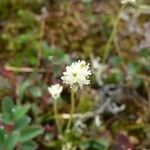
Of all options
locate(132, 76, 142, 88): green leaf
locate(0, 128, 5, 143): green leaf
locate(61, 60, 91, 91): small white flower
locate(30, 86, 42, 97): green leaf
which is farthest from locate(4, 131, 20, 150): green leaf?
locate(132, 76, 142, 88): green leaf

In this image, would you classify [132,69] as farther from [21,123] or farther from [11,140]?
[11,140]

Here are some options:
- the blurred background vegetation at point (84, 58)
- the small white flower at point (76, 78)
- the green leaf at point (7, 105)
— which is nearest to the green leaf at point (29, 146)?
the blurred background vegetation at point (84, 58)

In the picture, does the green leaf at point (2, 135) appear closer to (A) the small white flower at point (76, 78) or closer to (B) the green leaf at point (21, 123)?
(B) the green leaf at point (21, 123)

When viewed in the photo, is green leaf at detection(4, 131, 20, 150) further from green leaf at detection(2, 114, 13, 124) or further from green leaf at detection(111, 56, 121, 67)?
green leaf at detection(111, 56, 121, 67)

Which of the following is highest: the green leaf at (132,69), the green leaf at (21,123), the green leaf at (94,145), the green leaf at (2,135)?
the green leaf at (2,135)

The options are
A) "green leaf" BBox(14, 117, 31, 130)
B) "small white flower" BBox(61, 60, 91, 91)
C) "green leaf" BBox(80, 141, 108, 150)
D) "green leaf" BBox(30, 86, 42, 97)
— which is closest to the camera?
"small white flower" BBox(61, 60, 91, 91)

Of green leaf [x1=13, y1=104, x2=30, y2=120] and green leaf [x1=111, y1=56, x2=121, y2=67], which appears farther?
green leaf [x1=111, y1=56, x2=121, y2=67]

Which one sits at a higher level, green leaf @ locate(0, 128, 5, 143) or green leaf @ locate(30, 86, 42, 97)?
green leaf @ locate(0, 128, 5, 143)

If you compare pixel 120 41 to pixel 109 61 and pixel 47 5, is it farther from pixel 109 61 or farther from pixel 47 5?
pixel 47 5
